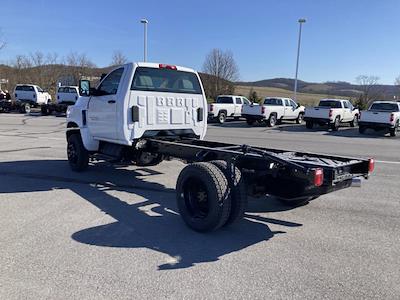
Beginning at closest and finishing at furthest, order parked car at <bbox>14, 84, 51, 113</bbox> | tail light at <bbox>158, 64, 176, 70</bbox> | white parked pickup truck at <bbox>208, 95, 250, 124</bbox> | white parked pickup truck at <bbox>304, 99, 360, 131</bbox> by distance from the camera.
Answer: tail light at <bbox>158, 64, 176, 70</bbox> < white parked pickup truck at <bbox>304, 99, 360, 131</bbox> < white parked pickup truck at <bbox>208, 95, 250, 124</bbox> < parked car at <bbox>14, 84, 51, 113</bbox>

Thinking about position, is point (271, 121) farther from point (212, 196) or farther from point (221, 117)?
point (212, 196)

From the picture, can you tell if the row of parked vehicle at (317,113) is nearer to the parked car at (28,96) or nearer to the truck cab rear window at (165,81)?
the parked car at (28,96)

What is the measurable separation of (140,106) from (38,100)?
2766 centimetres

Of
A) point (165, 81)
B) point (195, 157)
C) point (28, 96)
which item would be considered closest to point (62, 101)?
point (28, 96)

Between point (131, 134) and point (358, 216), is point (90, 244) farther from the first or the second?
point (358, 216)

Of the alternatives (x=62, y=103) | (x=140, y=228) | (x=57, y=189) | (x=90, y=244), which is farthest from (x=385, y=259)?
(x=62, y=103)

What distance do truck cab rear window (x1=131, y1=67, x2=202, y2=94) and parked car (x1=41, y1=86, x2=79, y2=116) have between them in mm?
23051

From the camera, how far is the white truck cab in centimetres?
688

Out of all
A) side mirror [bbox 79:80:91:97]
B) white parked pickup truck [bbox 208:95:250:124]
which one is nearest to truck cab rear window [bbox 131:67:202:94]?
side mirror [bbox 79:80:91:97]

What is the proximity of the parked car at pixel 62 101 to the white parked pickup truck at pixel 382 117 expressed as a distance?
64.9 feet

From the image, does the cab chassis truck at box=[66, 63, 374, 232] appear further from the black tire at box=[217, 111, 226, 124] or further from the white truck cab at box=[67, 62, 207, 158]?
the black tire at box=[217, 111, 226, 124]

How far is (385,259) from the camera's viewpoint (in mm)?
4242

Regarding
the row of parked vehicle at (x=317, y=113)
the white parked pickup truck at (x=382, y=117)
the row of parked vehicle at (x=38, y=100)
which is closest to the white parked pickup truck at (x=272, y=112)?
the row of parked vehicle at (x=317, y=113)

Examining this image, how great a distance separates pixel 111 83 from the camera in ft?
24.3
